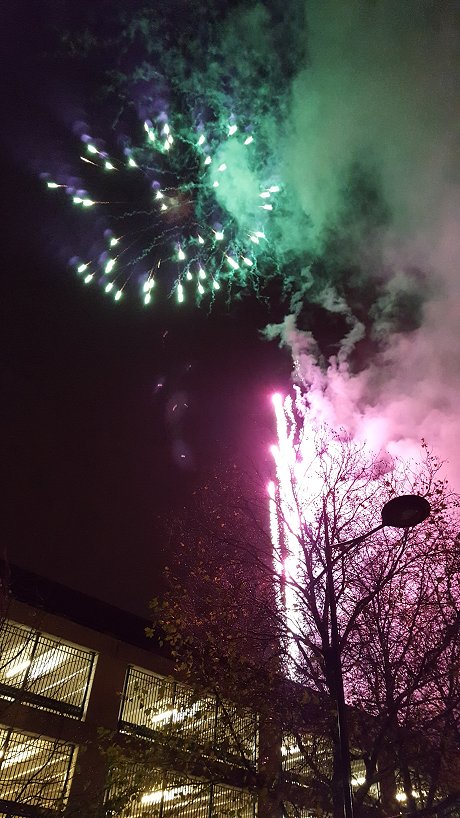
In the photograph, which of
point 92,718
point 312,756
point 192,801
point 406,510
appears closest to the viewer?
point 406,510

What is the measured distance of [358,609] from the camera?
38.7 feet

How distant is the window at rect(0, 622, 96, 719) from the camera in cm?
1429

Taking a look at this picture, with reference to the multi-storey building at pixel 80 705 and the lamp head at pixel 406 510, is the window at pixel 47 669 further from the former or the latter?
the lamp head at pixel 406 510

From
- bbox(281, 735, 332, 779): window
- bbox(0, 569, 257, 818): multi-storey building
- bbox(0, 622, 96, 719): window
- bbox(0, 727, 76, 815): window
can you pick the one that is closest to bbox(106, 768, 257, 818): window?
bbox(0, 569, 257, 818): multi-storey building

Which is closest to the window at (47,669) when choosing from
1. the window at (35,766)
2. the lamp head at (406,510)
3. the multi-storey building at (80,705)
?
the multi-storey building at (80,705)

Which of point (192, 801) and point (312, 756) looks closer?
point (312, 756)

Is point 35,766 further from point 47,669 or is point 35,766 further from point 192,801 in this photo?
point 192,801

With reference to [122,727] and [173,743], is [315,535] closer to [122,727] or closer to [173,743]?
[173,743]

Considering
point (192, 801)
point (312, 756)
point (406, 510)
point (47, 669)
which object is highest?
point (406, 510)

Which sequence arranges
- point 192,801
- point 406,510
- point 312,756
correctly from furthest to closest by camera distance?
point 192,801 → point 312,756 → point 406,510

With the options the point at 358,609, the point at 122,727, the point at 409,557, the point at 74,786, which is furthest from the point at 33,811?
the point at 409,557

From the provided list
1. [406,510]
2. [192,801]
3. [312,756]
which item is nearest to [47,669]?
[192,801]

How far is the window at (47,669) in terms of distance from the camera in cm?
1429

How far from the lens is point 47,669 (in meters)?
15.2
